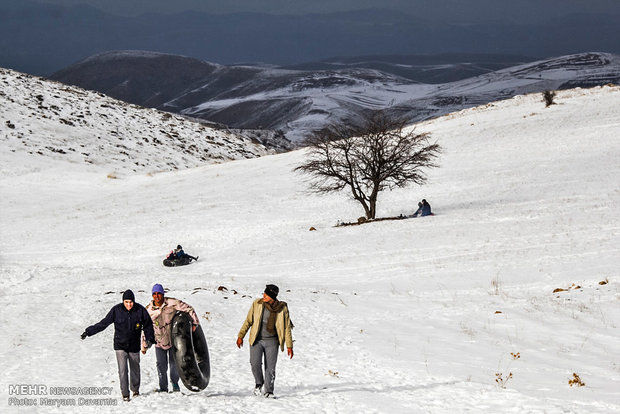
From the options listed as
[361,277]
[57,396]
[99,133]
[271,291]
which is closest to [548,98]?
[361,277]

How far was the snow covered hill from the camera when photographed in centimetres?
6969

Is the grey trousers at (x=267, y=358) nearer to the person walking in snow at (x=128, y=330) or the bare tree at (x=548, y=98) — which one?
the person walking in snow at (x=128, y=330)

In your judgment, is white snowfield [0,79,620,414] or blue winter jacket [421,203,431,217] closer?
white snowfield [0,79,620,414]

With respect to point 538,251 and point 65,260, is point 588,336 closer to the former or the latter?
point 538,251

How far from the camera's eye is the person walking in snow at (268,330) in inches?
394

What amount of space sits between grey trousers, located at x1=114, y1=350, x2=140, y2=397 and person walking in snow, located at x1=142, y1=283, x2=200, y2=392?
39cm

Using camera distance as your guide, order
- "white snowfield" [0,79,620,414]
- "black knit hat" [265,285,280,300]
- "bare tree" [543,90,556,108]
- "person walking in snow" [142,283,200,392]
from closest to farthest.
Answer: "black knit hat" [265,285,280,300] < "person walking in snow" [142,283,200,392] < "white snowfield" [0,79,620,414] < "bare tree" [543,90,556,108]

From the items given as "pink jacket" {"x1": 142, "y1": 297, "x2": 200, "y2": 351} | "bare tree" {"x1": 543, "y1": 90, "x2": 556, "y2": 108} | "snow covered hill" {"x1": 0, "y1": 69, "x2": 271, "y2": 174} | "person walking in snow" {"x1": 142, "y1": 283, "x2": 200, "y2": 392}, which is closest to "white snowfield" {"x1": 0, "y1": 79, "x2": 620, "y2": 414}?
"person walking in snow" {"x1": 142, "y1": 283, "x2": 200, "y2": 392}

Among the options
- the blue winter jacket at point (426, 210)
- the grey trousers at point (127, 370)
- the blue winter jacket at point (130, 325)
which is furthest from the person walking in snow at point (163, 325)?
the blue winter jacket at point (426, 210)

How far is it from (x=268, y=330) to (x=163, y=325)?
6.21 feet

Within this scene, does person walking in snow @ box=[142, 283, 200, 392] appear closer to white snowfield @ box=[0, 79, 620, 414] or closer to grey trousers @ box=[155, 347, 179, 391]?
grey trousers @ box=[155, 347, 179, 391]

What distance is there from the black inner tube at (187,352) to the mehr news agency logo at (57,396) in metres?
1.33

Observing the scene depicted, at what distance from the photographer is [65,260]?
3266 cm

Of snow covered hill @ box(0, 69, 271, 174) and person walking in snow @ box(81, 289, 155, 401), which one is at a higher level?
snow covered hill @ box(0, 69, 271, 174)
